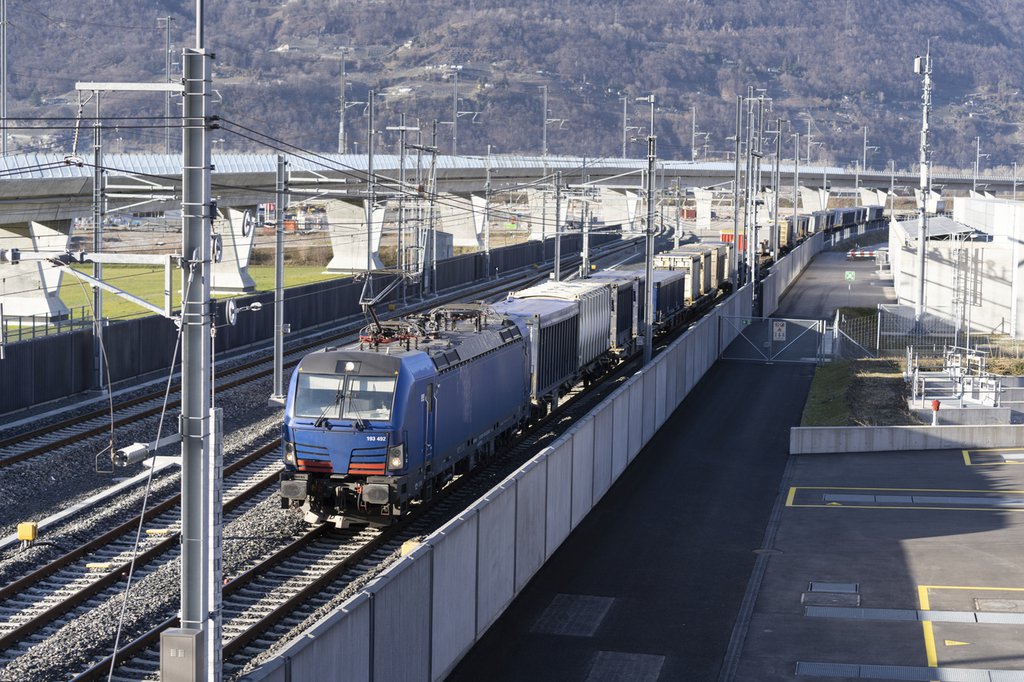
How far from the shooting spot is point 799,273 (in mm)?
94375

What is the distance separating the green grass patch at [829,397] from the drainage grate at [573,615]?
19.1 metres

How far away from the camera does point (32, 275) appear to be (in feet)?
196

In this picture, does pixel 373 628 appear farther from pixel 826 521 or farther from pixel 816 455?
pixel 816 455

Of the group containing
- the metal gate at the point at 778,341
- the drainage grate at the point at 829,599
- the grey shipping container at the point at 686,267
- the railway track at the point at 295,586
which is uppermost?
the grey shipping container at the point at 686,267

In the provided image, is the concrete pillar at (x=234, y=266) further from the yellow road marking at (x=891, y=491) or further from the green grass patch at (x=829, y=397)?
the yellow road marking at (x=891, y=491)

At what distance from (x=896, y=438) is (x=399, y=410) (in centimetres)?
1692

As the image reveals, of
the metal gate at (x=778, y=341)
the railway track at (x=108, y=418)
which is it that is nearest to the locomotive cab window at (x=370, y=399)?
the railway track at (x=108, y=418)

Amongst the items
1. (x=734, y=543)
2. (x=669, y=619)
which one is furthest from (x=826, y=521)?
(x=669, y=619)

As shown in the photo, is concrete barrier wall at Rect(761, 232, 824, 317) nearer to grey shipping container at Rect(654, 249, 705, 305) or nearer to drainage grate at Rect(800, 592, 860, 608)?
grey shipping container at Rect(654, 249, 705, 305)

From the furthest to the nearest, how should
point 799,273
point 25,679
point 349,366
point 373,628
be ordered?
point 799,273
point 349,366
point 25,679
point 373,628

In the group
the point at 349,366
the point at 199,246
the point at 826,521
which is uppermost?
the point at 199,246

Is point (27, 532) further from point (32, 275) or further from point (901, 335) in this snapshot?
point (901, 335)

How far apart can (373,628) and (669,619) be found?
7.06 m

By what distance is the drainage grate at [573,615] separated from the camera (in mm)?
19203
